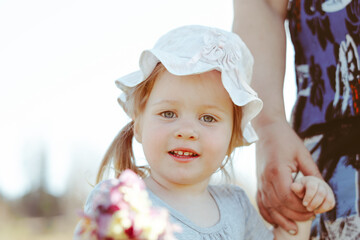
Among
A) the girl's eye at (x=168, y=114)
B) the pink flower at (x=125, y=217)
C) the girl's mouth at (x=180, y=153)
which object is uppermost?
the pink flower at (x=125, y=217)

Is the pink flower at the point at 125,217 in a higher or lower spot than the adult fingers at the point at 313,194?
higher

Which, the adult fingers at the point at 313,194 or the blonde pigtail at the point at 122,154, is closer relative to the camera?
the adult fingers at the point at 313,194

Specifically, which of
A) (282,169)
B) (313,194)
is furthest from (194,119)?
(313,194)

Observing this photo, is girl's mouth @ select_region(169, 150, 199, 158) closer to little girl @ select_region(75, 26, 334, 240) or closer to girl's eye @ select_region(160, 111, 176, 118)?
little girl @ select_region(75, 26, 334, 240)

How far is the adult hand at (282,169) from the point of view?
204 cm

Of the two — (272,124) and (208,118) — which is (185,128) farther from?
(272,124)

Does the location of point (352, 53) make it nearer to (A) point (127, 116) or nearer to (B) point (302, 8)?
(B) point (302, 8)

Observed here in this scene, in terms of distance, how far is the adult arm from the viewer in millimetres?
2055

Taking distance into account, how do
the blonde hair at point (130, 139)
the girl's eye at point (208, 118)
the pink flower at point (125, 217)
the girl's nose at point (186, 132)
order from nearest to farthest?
1. the pink flower at point (125, 217)
2. the girl's nose at point (186, 132)
3. the girl's eye at point (208, 118)
4. the blonde hair at point (130, 139)

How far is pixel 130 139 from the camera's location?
7.27 ft

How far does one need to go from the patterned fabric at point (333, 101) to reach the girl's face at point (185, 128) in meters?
0.44

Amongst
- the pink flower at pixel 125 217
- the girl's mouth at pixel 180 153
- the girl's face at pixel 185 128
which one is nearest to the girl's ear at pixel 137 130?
the girl's face at pixel 185 128

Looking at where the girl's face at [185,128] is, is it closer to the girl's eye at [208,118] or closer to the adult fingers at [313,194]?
the girl's eye at [208,118]

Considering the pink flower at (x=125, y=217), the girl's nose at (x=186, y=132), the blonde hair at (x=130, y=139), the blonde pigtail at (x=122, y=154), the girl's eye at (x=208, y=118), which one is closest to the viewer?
the pink flower at (x=125, y=217)
